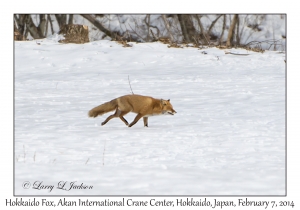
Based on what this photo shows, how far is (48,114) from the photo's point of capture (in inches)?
405

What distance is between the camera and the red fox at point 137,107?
9.33 m

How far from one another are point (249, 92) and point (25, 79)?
5936 mm

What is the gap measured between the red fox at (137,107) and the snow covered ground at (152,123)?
0.80 feet

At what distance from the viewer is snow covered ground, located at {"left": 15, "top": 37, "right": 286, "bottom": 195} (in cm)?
575

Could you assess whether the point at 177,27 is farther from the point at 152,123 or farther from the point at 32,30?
the point at 152,123

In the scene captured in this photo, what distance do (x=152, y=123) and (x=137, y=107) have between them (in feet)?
2.71

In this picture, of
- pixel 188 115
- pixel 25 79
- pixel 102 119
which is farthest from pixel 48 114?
pixel 25 79

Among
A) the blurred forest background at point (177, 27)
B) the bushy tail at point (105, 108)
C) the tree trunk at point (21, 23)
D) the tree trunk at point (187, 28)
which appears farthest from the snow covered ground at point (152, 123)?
the tree trunk at point (21, 23)

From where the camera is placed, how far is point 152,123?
10.0m

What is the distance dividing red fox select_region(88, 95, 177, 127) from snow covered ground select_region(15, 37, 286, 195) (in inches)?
9.6

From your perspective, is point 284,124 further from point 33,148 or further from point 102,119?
point 33,148

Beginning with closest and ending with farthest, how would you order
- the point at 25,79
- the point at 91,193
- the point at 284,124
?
the point at 91,193 < the point at 284,124 < the point at 25,79

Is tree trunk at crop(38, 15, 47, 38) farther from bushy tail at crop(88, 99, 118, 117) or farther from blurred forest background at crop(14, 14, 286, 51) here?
bushy tail at crop(88, 99, 118, 117)

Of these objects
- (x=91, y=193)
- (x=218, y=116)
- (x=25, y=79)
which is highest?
(x=25, y=79)
